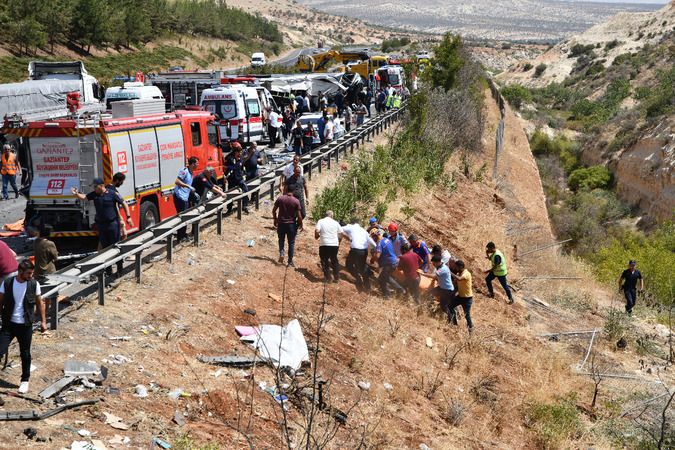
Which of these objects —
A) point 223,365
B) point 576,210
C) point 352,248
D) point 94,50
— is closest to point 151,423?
point 223,365

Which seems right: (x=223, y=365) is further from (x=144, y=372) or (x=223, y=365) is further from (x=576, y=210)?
(x=576, y=210)

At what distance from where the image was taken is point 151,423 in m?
7.98

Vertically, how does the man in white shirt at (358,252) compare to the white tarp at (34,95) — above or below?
below

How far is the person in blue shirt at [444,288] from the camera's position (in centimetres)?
1511

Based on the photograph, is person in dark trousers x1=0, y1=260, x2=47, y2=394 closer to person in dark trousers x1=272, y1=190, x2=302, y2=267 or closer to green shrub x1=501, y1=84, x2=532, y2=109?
person in dark trousers x1=272, y1=190, x2=302, y2=267

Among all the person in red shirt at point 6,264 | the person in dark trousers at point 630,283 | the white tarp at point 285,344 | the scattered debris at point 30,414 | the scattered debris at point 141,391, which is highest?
the person in red shirt at point 6,264

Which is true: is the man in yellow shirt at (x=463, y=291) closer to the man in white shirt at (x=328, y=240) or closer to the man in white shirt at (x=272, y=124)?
the man in white shirt at (x=328, y=240)

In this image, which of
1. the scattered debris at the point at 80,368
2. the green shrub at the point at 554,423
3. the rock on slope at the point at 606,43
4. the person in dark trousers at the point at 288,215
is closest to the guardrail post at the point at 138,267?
the person in dark trousers at the point at 288,215

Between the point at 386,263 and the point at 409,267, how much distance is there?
0.42 m

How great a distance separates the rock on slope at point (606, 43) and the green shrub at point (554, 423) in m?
89.5

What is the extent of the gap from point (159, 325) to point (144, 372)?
1477mm

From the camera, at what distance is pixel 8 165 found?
20547mm

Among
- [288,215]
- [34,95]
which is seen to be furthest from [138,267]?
[34,95]

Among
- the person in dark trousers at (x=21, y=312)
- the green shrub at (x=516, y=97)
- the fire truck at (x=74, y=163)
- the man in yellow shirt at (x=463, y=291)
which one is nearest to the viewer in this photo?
the person in dark trousers at (x=21, y=312)
